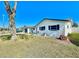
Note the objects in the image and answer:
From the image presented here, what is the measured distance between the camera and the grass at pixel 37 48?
646 centimetres

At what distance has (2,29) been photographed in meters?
7.18

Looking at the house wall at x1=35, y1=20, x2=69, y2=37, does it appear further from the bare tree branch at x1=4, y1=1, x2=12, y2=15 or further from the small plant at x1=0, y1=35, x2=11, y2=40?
the bare tree branch at x1=4, y1=1, x2=12, y2=15

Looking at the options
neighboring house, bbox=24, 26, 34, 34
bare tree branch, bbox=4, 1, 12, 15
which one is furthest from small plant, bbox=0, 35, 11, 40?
bare tree branch, bbox=4, 1, 12, 15

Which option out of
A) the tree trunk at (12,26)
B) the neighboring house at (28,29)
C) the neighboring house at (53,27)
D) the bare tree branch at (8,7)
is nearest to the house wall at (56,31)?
the neighboring house at (53,27)

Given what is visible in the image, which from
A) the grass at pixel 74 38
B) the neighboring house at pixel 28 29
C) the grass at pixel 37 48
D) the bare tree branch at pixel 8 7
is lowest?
the grass at pixel 37 48

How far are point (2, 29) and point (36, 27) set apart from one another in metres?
1.25

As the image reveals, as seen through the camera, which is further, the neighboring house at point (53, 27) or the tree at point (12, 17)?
the tree at point (12, 17)

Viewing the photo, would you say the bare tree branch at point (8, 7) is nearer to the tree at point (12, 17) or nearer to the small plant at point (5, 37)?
the tree at point (12, 17)

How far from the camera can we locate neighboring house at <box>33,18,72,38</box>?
7.18 m

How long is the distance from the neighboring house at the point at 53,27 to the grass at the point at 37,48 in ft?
0.88

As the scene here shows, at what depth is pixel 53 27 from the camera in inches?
289

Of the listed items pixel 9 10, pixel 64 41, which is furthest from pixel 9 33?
pixel 64 41

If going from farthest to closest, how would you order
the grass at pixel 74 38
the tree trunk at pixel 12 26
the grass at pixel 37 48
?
1. the tree trunk at pixel 12 26
2. the grass at pixel 74 38
3. the grass at pixel 37 48

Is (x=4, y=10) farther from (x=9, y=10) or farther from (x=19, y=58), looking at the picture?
(x=19, y=58)
